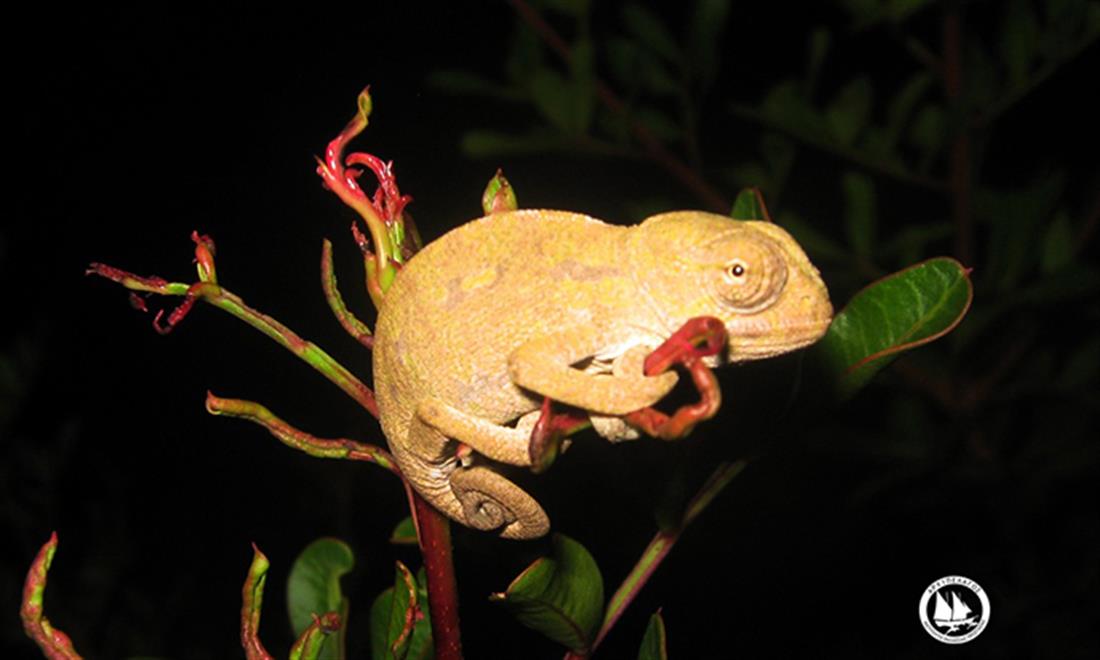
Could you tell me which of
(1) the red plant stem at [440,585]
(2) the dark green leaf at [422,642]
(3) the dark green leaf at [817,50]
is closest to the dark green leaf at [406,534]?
(2) the dark green leaf at [422,642]


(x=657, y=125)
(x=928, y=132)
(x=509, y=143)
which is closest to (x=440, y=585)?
(x=509, y=143)

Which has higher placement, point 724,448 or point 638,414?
point 724,448

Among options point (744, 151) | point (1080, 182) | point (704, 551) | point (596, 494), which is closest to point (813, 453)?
point (704, 551)

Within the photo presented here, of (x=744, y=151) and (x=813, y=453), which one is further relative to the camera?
(x=744, y=151)

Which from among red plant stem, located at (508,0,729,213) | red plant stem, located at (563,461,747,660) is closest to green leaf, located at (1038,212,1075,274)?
red plant stem, located at (508,0,729,213)

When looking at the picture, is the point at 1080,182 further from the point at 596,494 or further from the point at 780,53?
the point at 596,494

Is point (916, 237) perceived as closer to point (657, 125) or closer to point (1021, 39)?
point (1021, 39)

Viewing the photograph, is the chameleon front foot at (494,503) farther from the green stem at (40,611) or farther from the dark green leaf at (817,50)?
the dark green leaf at (817,50)
